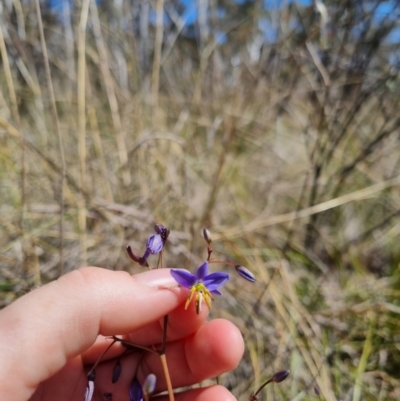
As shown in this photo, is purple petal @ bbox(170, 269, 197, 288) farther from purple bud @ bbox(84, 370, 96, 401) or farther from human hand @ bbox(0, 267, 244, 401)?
purple bud @ bbox(84, 370, 96, 401)

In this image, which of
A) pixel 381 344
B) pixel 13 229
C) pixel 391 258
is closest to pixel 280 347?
pixel 381 344

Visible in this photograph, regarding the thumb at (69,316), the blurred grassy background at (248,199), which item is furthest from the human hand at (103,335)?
the blurred grassy background at (248,199)

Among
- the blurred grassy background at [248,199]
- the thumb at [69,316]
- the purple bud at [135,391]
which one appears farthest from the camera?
the blurred grassy background at [248,199]

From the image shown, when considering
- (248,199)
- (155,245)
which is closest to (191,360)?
(155,245)

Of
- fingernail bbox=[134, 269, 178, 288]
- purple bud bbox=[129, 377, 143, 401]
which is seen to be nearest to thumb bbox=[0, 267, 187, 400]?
fingernail bbox=[134, 269, 178, 288]

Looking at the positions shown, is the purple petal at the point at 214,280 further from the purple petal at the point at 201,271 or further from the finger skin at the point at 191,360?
the finger skin at the point at 191,360

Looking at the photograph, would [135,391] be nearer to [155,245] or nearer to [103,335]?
[103,335]
